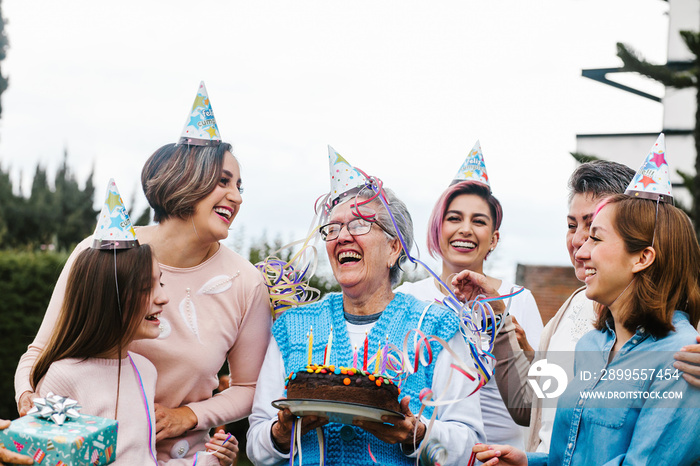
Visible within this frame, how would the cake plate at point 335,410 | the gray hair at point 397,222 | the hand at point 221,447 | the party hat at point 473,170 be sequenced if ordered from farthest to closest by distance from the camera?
the party hat at point 473,170 → the gray hair at point 397,222 → the hand at point 221,447 → the cake plate at point 335,410

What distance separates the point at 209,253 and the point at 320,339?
2.36ft

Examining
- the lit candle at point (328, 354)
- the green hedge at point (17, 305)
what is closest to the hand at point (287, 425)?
the lit candle at point (328, 354)

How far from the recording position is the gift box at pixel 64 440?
2266 mm

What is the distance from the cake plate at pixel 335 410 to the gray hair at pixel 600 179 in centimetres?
146

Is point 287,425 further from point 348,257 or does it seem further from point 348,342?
point 348,257

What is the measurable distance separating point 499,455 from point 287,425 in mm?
778

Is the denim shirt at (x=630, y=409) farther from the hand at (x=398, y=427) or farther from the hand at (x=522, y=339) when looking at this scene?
the hand at (x=522, y=339)

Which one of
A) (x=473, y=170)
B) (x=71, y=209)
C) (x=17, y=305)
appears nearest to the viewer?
(x=473, y=170)

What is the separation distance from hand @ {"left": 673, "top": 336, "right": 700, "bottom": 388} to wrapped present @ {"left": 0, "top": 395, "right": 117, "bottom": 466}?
1.85 metres

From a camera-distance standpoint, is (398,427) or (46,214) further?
(46,214)

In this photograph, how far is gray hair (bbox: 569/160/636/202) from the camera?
3.22m

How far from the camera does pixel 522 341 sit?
3418 millimetres

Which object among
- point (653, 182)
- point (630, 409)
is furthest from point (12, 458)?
point (653, 182)

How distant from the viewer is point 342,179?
10.7 feet
